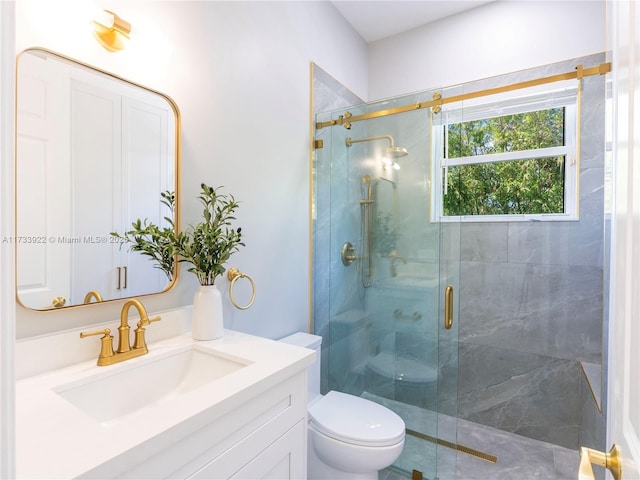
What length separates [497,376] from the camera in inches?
91.3

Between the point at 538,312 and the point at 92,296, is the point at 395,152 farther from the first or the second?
the point at 92,296

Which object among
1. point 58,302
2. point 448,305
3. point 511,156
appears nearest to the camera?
point 58,302

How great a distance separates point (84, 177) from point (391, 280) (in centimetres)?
167

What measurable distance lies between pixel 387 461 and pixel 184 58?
1876 millimetres

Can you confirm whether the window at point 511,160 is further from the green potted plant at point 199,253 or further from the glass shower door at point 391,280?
the green potted plant at point 199,253

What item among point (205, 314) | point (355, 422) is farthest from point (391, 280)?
point (205, 314)

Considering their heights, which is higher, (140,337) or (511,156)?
(511,156)

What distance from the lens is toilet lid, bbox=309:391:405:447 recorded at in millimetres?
1480

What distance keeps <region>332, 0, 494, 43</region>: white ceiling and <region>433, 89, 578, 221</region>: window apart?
0.69 meters

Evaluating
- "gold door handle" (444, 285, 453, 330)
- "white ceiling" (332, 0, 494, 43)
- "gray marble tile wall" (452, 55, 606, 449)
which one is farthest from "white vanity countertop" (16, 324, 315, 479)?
"white ceiling" (332, 0, 494, 43)

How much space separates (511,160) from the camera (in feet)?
7.84

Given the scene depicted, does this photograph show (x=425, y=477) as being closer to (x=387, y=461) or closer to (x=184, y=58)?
(x=387, y=461)

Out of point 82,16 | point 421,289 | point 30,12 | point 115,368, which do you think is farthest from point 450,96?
point 115,368

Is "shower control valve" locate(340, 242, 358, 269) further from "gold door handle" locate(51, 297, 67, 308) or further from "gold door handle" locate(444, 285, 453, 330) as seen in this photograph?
"gold door handle" locate(51, 297, 67, 308)
